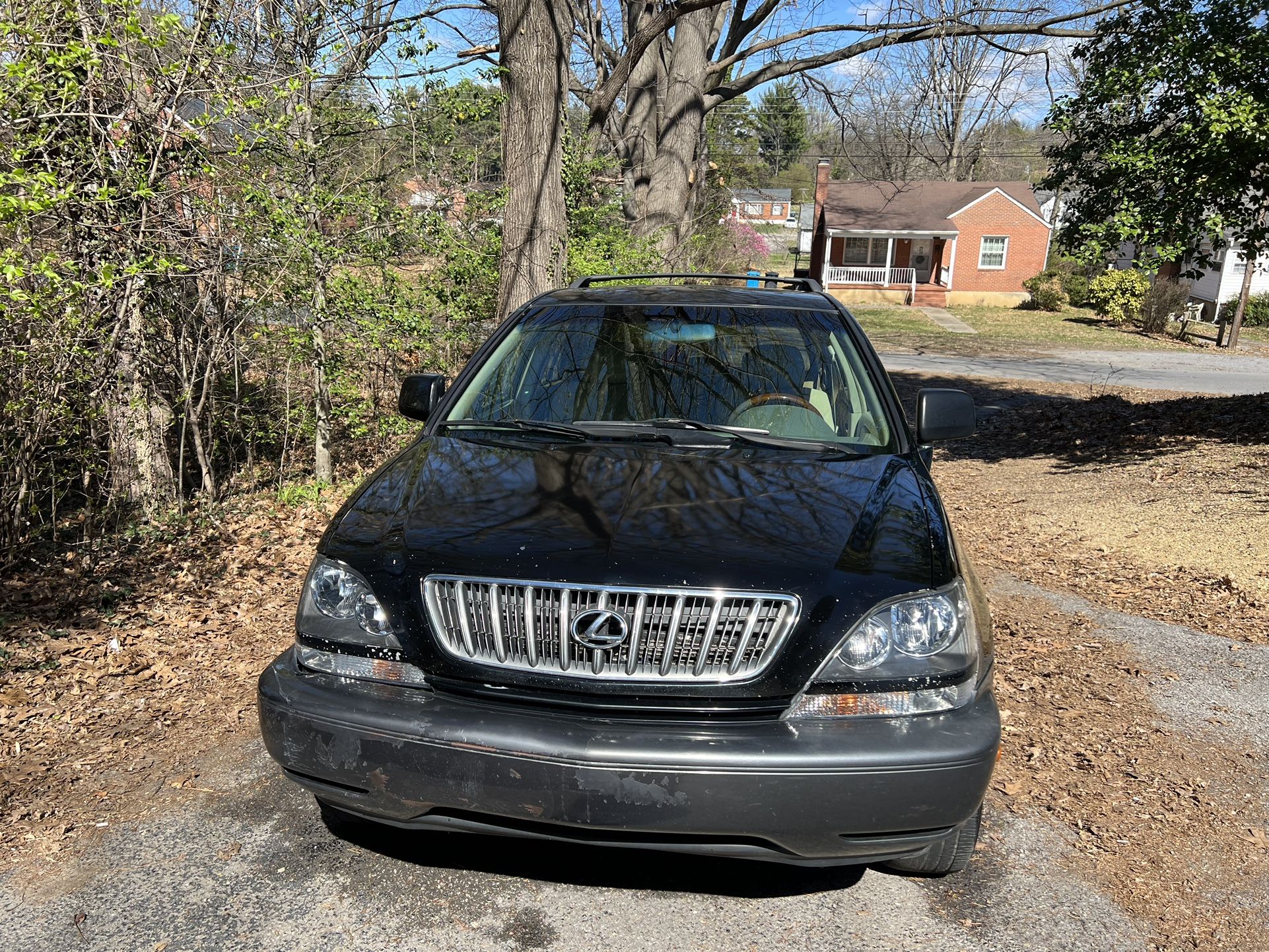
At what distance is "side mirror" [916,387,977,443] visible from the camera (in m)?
3.79

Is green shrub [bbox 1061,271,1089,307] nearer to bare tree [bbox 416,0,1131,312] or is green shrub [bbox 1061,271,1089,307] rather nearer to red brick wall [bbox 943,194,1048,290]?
red brick wall [bbox 943,194,1048,290]

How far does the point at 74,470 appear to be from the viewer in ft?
19.9

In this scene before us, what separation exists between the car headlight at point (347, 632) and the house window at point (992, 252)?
42.3m

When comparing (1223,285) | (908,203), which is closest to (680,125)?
(1223,285)

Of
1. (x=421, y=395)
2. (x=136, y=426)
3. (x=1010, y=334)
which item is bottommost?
(x=1010, y=334)

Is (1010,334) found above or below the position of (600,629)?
below

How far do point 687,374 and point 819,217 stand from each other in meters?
45.6

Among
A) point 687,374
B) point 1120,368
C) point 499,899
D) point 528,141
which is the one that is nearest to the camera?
point 499,899

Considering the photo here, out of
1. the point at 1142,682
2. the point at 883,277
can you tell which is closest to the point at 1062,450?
the point at 1142,682

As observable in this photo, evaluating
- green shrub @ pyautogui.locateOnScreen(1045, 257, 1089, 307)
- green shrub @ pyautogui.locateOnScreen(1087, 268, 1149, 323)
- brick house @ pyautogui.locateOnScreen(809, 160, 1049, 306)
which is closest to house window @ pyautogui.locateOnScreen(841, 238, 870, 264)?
brick house @ pyautogui.locateOnScreen(809, 160, 1049, 306)

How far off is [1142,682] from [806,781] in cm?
290

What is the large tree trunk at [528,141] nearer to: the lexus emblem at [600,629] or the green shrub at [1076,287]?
the lexus emblem at [600,629]

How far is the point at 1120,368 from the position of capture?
69.8ft

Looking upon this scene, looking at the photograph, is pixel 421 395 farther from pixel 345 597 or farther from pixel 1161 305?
pixel 1161 305
